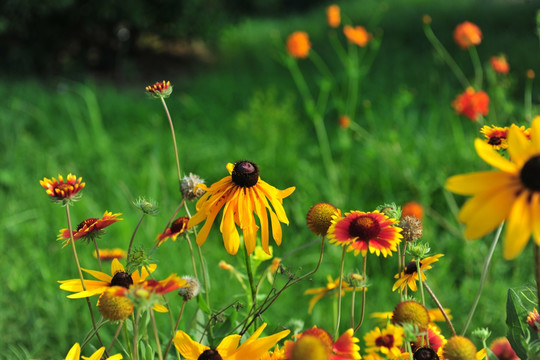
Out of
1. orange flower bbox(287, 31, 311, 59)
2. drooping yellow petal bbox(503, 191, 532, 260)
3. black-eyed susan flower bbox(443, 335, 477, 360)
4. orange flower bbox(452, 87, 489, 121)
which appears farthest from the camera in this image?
orange flower bbox(287, 31, 311, 59)

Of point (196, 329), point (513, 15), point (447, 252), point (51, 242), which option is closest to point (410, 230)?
point (196, 329)

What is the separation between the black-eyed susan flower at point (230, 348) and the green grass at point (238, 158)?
1.00ft

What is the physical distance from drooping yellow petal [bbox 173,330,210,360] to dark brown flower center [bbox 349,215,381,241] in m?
0.23

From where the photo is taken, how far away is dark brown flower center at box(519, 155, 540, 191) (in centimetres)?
50

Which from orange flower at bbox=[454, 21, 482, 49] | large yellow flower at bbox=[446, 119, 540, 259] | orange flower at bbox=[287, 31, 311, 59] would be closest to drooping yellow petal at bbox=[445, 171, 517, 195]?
large yellow flower at bbox=[446, 119, 540, 259]

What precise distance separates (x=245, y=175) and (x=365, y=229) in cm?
17

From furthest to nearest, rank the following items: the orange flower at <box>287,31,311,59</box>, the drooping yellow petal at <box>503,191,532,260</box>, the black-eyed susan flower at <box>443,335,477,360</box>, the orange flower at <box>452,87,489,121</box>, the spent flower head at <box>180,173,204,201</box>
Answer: the orange flower at <box>287,31,311,59</box> < the orange flower at <box>452,87,489,121</box> < the spent flower head at <box>180,173,204,201</box> < the black-eyed susan flower at <box>443,335,477,360</box> < the drooping yellow petal at <box>503,191,532,260</box>

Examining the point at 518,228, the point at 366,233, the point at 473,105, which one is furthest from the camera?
the point at 473,105

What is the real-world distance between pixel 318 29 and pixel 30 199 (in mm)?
4785

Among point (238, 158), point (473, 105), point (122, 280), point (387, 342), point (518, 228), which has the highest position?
point (518, 228)

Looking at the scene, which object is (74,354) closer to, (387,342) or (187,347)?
(187,347)

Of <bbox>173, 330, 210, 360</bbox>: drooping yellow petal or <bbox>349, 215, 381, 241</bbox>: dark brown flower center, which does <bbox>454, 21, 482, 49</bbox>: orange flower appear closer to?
<bbox>349, 215, 381, 241</bbox>: dark brown flower center

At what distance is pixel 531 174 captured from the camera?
504 mm

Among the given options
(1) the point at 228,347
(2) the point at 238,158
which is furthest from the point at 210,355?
(2) the point at 238,158
